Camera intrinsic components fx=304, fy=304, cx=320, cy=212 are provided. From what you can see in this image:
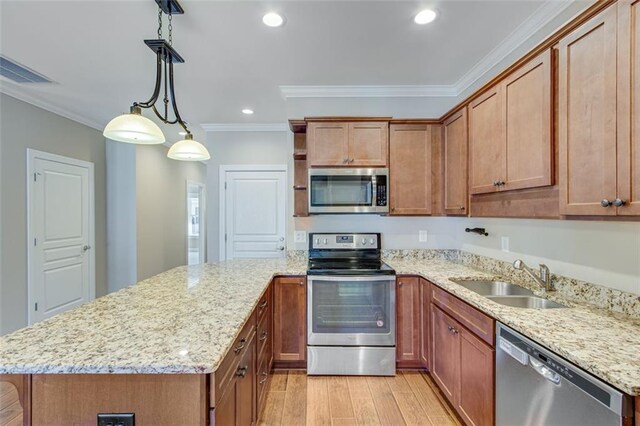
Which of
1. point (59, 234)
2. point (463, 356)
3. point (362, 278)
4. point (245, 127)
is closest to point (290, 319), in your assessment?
point (362, 278)

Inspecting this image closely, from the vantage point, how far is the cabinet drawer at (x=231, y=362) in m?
1.13

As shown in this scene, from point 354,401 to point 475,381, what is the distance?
0.93m

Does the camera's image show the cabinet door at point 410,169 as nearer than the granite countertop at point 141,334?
No

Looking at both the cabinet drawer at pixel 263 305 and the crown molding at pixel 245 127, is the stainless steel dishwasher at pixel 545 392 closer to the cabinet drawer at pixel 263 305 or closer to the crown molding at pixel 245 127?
the cabinet drawer at pixel 263 305

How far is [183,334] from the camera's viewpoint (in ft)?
4.06

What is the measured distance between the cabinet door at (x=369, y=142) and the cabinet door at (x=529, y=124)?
1131 millimetres

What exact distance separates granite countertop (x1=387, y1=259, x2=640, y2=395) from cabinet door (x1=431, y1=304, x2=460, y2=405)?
38 centimetres

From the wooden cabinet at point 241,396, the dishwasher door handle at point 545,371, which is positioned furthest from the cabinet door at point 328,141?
the dishwasher door handle at point 545,371

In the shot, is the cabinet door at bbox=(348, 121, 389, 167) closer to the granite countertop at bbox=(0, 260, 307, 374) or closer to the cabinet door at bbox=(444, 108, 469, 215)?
the cabinet door at bbox=(444, 108, 469, 215)

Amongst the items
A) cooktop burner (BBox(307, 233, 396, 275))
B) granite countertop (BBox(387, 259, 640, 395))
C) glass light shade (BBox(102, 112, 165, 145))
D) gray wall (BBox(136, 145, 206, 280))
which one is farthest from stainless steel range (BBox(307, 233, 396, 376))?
gray wall (BBox(136, 145, 206, 280))

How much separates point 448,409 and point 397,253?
1436 millimetres

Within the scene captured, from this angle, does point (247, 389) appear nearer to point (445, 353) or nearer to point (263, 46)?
point (445, 353)

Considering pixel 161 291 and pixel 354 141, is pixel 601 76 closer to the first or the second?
pixel 354 141

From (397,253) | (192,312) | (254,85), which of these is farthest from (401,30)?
(192,312)
